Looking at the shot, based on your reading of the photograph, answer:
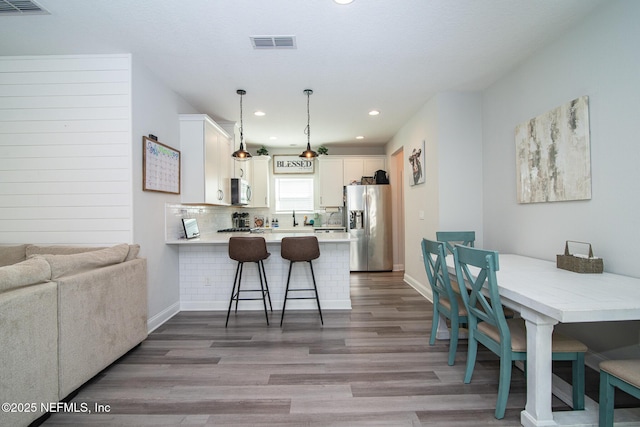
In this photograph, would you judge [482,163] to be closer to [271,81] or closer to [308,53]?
[308,53]

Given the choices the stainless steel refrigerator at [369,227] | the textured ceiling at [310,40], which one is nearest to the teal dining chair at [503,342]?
the textured ceiling at [310,40]

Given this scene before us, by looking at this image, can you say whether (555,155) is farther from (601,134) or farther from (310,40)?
(310,40)

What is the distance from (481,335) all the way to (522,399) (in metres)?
0.46

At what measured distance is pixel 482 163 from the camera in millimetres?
3697

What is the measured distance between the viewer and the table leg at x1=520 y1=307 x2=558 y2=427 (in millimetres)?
1525

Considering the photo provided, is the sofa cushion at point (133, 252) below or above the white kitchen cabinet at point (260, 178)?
below

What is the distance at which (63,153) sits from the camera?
9.00 feet

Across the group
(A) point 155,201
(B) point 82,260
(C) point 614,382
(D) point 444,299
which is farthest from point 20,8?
(C) point 614,382

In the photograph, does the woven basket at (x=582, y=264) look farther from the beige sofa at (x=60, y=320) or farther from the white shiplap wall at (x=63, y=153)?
the white shiplap wall at (x=63, y=153)

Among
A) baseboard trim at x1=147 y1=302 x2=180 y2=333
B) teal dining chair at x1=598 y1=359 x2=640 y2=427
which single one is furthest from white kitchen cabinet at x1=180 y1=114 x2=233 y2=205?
teal dining chair at x1=598 y1=359 x2=640 y2=427

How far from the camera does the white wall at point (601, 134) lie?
193 centimetres

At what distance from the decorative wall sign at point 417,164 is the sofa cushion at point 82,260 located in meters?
3.67

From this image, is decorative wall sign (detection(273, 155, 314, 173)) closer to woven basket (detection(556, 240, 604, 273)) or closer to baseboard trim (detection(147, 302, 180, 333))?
baseboard trim (detection(147, 302, 180, 333))

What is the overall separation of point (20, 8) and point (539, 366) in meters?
4.05
